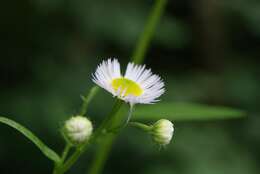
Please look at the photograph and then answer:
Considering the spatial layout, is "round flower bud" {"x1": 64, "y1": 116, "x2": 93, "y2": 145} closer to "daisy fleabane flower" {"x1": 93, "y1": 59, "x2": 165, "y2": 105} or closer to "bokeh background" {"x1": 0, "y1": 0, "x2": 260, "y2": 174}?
"daisy fleabane flower" {"x1": 93, "y1": 59, "x2": 165, "y2": 105}

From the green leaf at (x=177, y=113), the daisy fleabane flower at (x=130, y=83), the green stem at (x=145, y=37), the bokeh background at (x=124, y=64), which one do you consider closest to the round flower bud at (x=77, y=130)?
the daisy fleabane flower at (x=130, y=83)

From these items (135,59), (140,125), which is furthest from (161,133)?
(135,59)

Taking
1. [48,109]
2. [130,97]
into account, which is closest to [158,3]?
[130,97]

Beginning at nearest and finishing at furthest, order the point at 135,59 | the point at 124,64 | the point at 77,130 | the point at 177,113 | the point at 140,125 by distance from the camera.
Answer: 1. the point at 77,130
2. the point at 140,125
3. the point at 177,113
4. the point at 135,59
5. the point at 124,64

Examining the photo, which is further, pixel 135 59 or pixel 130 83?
pixel 135 59

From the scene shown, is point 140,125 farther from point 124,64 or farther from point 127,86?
point 124,64

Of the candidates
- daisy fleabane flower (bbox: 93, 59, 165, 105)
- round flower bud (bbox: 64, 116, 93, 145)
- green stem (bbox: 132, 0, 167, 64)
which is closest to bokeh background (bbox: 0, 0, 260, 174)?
green stem (bbox: 132, 0, 167, 64)
